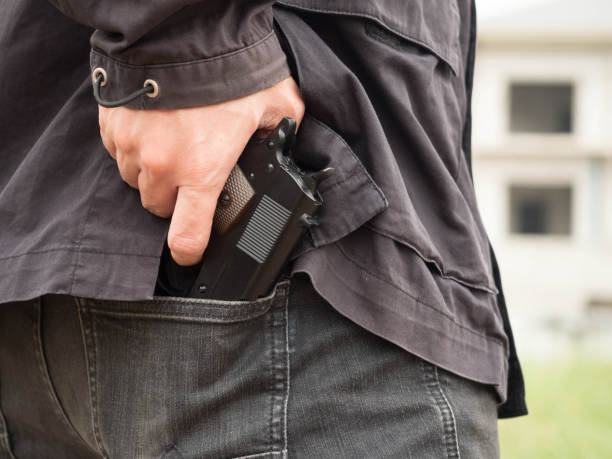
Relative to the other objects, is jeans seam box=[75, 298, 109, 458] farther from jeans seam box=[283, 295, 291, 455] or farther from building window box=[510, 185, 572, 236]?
building window box=[510, 185, 572, 236]

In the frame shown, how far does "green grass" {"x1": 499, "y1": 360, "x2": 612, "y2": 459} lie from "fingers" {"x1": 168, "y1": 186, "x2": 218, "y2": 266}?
335 cm

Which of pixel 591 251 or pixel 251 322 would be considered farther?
pixel 591 251

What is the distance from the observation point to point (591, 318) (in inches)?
631

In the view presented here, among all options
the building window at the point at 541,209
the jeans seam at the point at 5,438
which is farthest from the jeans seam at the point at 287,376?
the building window at the point at 541,209

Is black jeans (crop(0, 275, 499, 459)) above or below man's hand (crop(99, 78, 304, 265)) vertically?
below

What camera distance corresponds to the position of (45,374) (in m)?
1.01

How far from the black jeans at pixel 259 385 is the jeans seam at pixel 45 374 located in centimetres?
7

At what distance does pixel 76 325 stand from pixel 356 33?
57 centimetres

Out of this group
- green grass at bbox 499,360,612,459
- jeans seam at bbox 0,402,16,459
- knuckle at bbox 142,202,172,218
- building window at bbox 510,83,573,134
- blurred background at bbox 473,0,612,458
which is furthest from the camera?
building window at bbox 510,83,573,134

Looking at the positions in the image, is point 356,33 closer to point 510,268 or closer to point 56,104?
point 56,104

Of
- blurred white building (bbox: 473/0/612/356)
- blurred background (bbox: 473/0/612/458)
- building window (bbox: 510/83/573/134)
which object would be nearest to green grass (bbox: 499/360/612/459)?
blurred background (bbox: 473/0/612/458)

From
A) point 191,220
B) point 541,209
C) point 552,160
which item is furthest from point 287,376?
point 541,209

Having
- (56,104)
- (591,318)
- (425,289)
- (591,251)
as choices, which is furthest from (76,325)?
(591,251)

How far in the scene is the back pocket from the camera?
2.98 feet
